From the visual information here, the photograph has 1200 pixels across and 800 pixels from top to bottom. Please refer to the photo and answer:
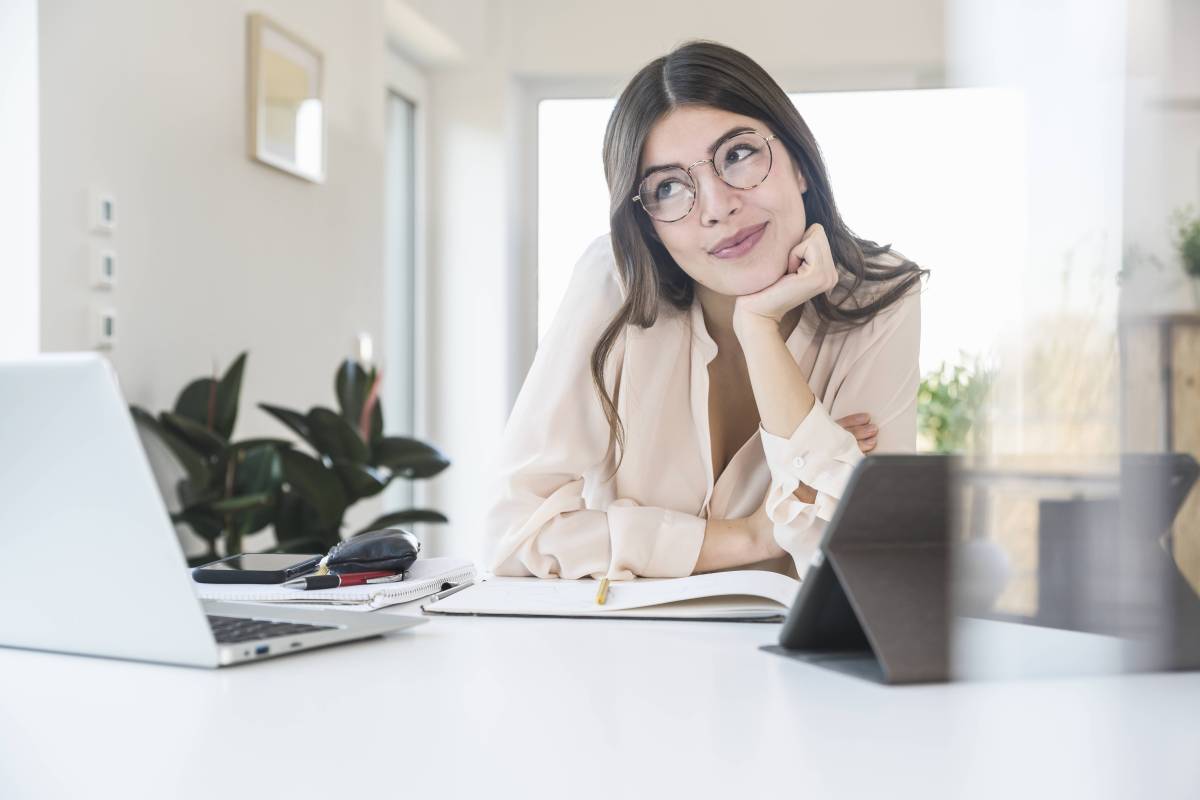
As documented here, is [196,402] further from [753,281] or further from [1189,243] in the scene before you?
[1189,243]

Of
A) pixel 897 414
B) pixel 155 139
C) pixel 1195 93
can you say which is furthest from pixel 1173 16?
pixel 155 139

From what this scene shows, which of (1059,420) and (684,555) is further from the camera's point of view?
(684,555)

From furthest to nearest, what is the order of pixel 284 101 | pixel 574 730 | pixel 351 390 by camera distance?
pixel 284 101
pixel 351 390
pixel 574 730

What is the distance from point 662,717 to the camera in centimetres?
57

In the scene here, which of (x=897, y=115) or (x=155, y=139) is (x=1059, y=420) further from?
(x=897, y=115)

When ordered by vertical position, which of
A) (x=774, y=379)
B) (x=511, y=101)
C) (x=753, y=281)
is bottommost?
(x=774, y=379)

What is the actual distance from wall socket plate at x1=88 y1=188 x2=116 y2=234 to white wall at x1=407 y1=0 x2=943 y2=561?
212cm

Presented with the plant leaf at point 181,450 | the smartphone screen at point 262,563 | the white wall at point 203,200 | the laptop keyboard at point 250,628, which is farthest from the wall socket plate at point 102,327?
the laptop keyboard at point 250,628

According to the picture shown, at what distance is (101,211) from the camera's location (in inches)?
84.5

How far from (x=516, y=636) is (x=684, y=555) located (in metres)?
0.39

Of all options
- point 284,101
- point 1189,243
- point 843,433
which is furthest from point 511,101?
point 1189,243

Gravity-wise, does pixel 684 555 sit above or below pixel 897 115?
below

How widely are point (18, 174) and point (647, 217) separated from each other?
4.05 ft

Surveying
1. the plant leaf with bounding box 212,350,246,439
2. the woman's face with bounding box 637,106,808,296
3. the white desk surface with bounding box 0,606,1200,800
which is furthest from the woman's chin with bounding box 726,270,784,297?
Result: the plant leaf with bounding box 212,350,246,439
